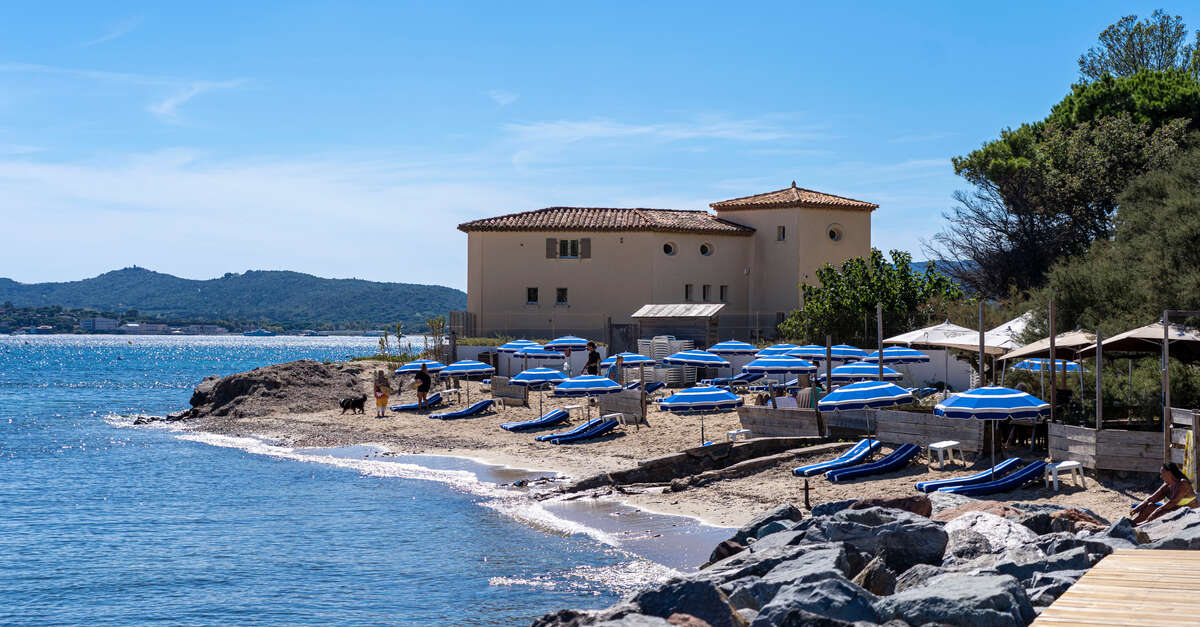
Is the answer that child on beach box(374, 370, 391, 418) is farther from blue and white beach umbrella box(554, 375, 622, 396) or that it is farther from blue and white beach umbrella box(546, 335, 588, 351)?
blue and white beach umbrella box(554, 375, 622, 396)

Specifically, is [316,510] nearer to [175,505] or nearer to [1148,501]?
[175,505]

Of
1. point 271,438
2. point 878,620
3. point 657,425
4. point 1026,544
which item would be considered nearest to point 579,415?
point 657,425

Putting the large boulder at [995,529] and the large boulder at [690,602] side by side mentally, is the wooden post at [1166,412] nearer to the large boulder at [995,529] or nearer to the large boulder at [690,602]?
the large boulder at [995,529]

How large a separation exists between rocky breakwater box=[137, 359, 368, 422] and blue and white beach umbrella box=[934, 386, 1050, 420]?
26.3 metres

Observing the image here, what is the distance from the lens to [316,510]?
20.0 meters

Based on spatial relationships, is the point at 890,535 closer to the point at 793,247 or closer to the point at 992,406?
the point at 992,406

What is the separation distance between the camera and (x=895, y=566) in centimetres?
1130

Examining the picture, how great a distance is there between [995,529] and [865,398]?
7.04 metres

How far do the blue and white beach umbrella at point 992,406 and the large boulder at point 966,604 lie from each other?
→ 7.54 meters

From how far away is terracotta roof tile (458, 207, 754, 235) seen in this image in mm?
48844

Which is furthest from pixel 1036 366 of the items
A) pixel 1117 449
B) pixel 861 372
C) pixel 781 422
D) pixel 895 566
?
pixel 895 566

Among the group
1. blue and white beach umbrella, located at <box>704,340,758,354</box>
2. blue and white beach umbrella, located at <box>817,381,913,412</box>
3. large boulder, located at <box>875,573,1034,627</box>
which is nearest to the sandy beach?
blue and white beach umbrella, located at <box>817,381,913,412</box>

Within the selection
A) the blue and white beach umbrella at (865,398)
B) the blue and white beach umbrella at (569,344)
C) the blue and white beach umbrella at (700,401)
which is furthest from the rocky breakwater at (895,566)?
the blue and white beach umbrella at (569,344)

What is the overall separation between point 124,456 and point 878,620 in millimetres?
26054
